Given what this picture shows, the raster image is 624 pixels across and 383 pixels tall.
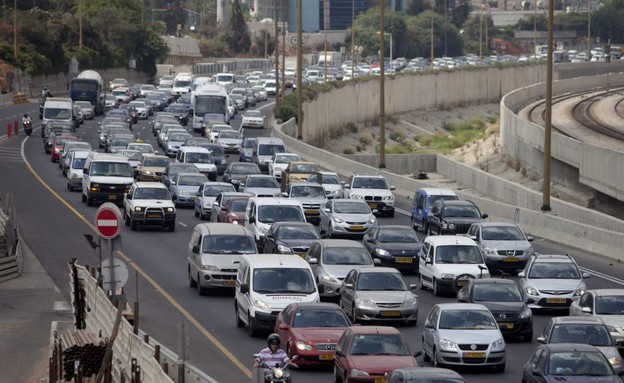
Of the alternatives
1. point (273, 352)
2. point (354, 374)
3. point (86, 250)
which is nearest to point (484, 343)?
point (354, 374)

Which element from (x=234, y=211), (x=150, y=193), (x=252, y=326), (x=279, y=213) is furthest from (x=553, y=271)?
(x=150, y=193)

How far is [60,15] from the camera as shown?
16638 cm

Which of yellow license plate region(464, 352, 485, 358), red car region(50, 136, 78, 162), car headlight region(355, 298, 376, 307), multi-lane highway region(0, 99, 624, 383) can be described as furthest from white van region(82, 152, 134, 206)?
yellow license plate region(464, 352, 485, 358)

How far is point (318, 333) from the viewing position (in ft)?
80.2

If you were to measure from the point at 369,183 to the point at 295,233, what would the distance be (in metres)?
13.8

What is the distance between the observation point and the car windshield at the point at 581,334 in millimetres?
23719

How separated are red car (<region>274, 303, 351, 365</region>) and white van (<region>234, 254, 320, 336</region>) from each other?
1.70 m

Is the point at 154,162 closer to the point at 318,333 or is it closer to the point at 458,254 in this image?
the point at 458,254

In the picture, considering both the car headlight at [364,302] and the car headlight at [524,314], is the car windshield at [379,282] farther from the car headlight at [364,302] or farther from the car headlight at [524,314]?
the car headlight at [524,314]

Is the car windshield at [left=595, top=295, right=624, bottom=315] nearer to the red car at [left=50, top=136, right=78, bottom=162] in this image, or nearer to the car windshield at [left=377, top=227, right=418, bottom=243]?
the car windshield at [left=377, top=227, right=418, bottom=243]

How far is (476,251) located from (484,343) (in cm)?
921

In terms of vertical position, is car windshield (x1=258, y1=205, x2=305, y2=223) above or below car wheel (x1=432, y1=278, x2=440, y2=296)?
above

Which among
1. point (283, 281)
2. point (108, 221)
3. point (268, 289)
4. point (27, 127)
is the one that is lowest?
point (27, 127)

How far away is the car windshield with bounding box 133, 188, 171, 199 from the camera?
44938 millimetres
